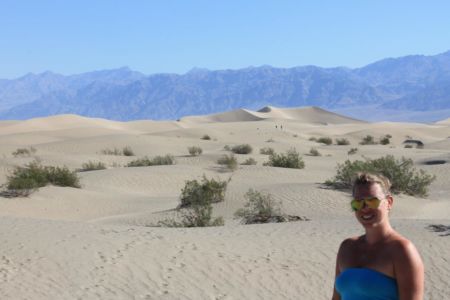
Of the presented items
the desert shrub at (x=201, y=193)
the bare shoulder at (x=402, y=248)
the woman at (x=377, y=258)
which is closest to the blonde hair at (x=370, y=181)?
the woman at (x=377, y=258)

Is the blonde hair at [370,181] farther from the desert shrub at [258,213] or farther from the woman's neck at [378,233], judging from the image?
the desert shrub at [258,213]

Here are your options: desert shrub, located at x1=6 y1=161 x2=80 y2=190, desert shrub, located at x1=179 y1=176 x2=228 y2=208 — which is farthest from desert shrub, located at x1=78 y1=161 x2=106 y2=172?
desert shrub, located at x1=179 y1=176 x2=228 y2=208

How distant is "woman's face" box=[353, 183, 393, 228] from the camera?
11.4ft

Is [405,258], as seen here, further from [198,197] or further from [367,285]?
[198,197]

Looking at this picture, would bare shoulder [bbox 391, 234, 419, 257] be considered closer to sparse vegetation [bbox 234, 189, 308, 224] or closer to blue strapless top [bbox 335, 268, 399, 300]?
blue strapless top [bbox 335, 268, 399, 300]

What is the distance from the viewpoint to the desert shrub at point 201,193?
17062 mm

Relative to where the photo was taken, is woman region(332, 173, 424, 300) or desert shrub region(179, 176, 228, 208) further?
desert shrub region(179, 176, 228, 208)

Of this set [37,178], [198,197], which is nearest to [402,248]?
[198,197]

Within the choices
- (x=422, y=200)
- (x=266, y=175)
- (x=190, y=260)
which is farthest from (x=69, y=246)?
(x=266, y=175)

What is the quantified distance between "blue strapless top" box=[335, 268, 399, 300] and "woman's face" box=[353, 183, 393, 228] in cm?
27

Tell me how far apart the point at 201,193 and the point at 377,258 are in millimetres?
13970

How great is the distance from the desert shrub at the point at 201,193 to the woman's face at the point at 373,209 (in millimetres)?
13480

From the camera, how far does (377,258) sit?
3.44 m

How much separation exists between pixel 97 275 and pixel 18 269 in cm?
109
